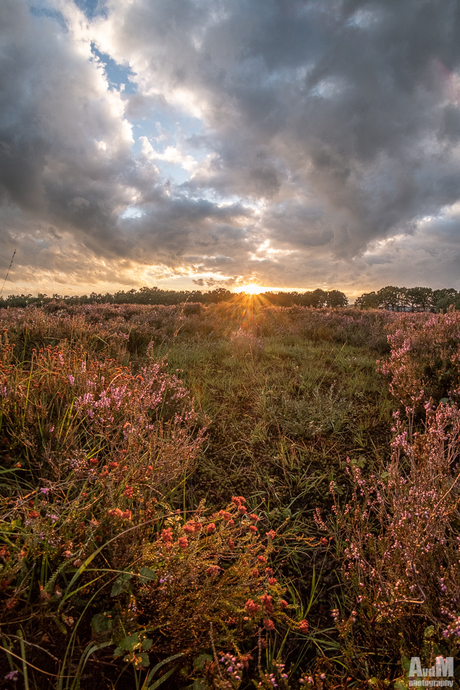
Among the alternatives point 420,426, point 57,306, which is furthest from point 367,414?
point 57,306

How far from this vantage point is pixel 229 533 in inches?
66.9

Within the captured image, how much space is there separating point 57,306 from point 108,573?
12085mm

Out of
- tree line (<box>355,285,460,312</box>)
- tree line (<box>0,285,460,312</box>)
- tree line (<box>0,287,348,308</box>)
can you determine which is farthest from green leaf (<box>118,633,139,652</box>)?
tree line (<box>355,285,460,312</box>)

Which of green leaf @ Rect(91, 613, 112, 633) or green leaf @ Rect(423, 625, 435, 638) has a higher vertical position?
green leaf @ Rect(91, 613, 112, 633)

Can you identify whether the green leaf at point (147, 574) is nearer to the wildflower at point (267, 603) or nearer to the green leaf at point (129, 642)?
the green leaf at point (129, 642)

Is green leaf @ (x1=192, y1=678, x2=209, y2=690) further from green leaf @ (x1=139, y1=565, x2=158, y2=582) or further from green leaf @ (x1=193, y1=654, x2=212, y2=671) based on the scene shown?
green leaf @ (x1=139, y1=565, x2=158, y2=582)

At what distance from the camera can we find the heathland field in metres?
1.35

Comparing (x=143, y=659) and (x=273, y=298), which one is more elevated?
(x=273, y=298)

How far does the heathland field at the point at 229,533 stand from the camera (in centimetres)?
135

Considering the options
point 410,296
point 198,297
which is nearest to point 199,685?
point 198,297

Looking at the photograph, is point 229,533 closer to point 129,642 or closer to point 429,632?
point 129,642

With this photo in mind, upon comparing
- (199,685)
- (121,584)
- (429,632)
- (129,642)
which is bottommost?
(199,685)

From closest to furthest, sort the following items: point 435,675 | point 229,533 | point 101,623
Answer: point 435,675 → point 101,623 → point 229,533

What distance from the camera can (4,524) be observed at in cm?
160
